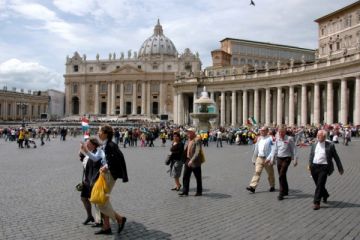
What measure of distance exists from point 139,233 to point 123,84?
13349 centimetres

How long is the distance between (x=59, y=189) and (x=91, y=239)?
5297 millimetres

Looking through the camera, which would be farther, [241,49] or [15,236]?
[241,49]

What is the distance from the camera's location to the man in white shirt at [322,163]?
9.81m

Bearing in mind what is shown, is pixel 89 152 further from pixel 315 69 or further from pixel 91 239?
pixel 315 69

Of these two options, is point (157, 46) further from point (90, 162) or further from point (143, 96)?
point (90, 162)

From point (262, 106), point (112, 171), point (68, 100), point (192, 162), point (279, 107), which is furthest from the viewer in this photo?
point (68, 100)

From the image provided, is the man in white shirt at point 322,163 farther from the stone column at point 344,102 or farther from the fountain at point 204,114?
the stone column at point 344,102

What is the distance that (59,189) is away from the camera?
12.3m

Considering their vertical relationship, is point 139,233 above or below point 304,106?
below

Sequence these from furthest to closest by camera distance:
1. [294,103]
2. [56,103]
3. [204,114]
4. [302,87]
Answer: [56,103] → [294,103] → [302,87] → [204,114]

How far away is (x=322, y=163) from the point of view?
392 inches

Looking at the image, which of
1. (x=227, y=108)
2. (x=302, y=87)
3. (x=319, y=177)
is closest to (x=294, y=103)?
(x=302, y=87)

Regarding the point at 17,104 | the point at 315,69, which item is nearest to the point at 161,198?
the point at 315,69

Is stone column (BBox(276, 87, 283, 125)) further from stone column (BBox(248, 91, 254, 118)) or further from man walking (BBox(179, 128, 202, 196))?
man walking (BBox(179, 128, 202, 196))
